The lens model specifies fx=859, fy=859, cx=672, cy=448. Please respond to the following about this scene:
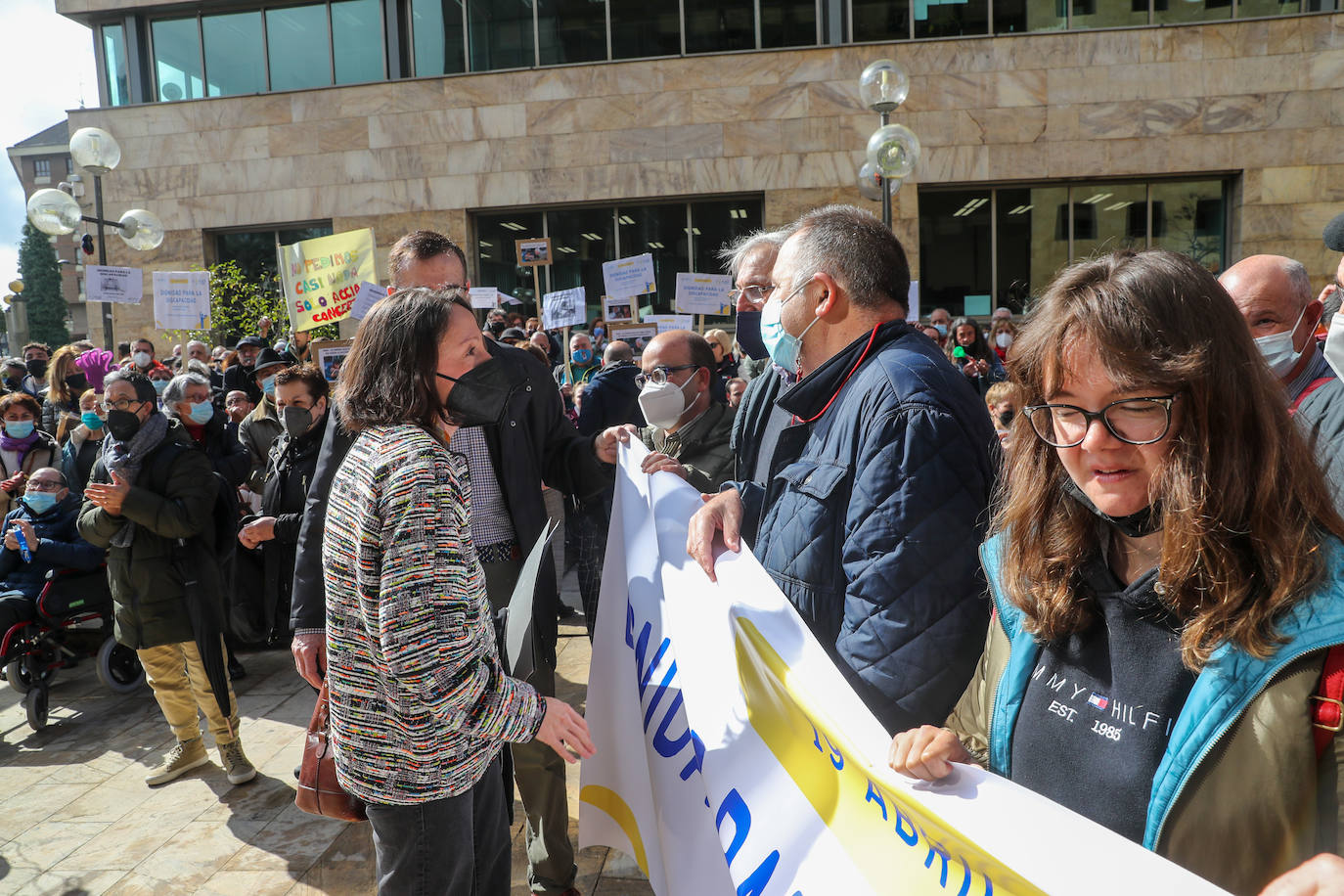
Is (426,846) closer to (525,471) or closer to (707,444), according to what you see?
(525,471)

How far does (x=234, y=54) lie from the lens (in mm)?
16422

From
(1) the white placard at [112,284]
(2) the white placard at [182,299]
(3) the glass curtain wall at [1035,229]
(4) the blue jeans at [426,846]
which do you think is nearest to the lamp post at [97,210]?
(1) the white placard at [112,284]

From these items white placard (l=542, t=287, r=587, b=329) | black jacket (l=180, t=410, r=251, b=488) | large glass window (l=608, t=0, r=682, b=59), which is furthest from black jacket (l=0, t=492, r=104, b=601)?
large glass window (l=608, t=0, r=682, b=59)

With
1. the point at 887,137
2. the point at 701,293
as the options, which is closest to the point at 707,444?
the point at 887,137

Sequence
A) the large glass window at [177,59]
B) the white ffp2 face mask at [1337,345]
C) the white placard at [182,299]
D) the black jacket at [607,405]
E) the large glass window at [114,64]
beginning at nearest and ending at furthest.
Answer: the white ffp2 face mask at [1337,345] < the black jacket at [607,405] < the white placard at [182,299] < the large glass window at [177,59] < the large glass window at [114,64]

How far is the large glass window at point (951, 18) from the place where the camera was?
1454 cm

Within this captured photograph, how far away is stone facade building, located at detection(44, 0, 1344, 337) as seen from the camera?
13.9 metres

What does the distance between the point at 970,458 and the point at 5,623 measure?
19.8ft

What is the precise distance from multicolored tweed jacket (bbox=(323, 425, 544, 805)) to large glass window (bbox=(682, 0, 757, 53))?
14970mm

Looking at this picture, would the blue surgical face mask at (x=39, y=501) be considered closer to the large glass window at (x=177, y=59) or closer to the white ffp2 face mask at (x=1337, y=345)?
the white ffp2 face mask at (x=1337, y=345)

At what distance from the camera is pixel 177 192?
52.7 feet

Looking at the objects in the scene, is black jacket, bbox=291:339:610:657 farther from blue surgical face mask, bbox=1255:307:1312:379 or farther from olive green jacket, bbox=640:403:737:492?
blue surgical face mask, bbox=1255:307:1312:379

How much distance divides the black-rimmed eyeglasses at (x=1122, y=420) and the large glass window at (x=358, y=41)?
17150 millimetres

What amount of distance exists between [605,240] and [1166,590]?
591 inches
